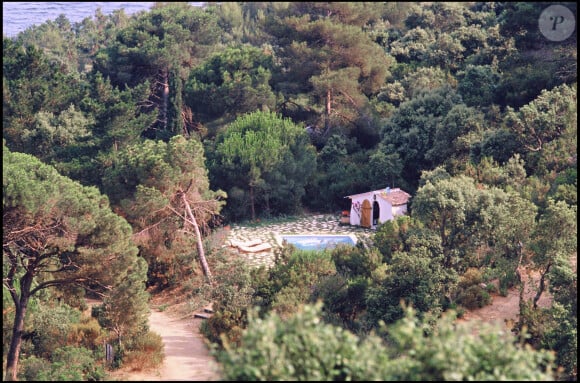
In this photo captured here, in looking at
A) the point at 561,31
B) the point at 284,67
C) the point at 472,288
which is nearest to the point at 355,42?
the point at 284,67

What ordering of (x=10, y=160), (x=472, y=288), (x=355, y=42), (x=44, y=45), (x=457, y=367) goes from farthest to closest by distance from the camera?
(x=44, y=45)
(x=355, y=42)
(x=472, y=288)
(x=10, y=160)
(x=457, y=367)

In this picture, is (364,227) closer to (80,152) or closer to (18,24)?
(80,152)

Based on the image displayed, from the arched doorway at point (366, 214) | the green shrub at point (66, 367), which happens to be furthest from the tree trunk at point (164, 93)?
the green shrub at point (66, 367)

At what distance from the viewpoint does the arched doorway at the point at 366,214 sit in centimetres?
2758

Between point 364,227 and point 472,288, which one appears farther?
point 364,227

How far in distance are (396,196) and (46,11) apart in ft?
121

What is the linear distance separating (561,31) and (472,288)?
1278 centimetres

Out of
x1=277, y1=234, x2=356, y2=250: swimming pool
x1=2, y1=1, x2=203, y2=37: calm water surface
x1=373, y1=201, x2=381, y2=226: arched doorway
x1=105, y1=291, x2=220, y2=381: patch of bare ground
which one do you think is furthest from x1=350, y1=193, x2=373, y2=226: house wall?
x1=2, y1=1, x2=203, y2=37: calm water surface

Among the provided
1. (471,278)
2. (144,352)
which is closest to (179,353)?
(144,352)

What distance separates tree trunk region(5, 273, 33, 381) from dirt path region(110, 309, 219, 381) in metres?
2.21

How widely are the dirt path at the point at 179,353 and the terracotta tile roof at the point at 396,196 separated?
8838mm

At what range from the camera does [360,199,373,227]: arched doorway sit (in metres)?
27.6

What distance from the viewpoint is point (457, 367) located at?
9.87 metres

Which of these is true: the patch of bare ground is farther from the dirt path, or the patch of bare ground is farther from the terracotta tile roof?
the terracotta tile roof
